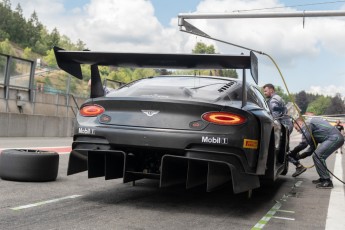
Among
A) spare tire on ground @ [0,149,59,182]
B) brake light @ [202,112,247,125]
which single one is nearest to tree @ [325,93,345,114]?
spare tire on ground @ [0,149,59,182]

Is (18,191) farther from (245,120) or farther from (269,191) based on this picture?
(269,191)

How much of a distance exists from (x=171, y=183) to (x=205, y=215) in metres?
0.45

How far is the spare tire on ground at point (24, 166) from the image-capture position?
582 cm

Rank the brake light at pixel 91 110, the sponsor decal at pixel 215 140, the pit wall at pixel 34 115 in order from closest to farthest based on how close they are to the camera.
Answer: the sponsor decal at pixel 215 140
the brake light at pixel 91 110
the pit wall at pixel 34 115

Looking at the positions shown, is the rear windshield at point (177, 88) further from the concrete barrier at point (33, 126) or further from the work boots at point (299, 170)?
the concrete barrier at point (33, 126)

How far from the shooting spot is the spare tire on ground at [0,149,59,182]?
229 inches

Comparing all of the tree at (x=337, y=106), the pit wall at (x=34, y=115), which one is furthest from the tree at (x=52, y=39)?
the pit wall at (x=34, y=115)

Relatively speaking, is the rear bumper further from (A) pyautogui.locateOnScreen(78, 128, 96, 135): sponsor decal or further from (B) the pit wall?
(B) the pit wall

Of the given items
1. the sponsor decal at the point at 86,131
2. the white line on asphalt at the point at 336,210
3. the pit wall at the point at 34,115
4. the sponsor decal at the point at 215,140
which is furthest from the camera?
the pit wall at the point at 34,115

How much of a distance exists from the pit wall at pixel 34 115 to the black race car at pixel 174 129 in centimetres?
1148

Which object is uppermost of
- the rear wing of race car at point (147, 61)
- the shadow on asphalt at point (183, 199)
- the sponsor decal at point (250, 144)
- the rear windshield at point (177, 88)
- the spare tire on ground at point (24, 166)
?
the rear wing of race car at point (147, 61)

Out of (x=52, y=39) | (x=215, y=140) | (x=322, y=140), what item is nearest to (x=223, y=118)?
(x=215, y=140)

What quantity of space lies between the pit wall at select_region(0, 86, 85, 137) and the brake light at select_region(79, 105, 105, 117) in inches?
449

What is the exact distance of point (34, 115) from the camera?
17.5 meters
